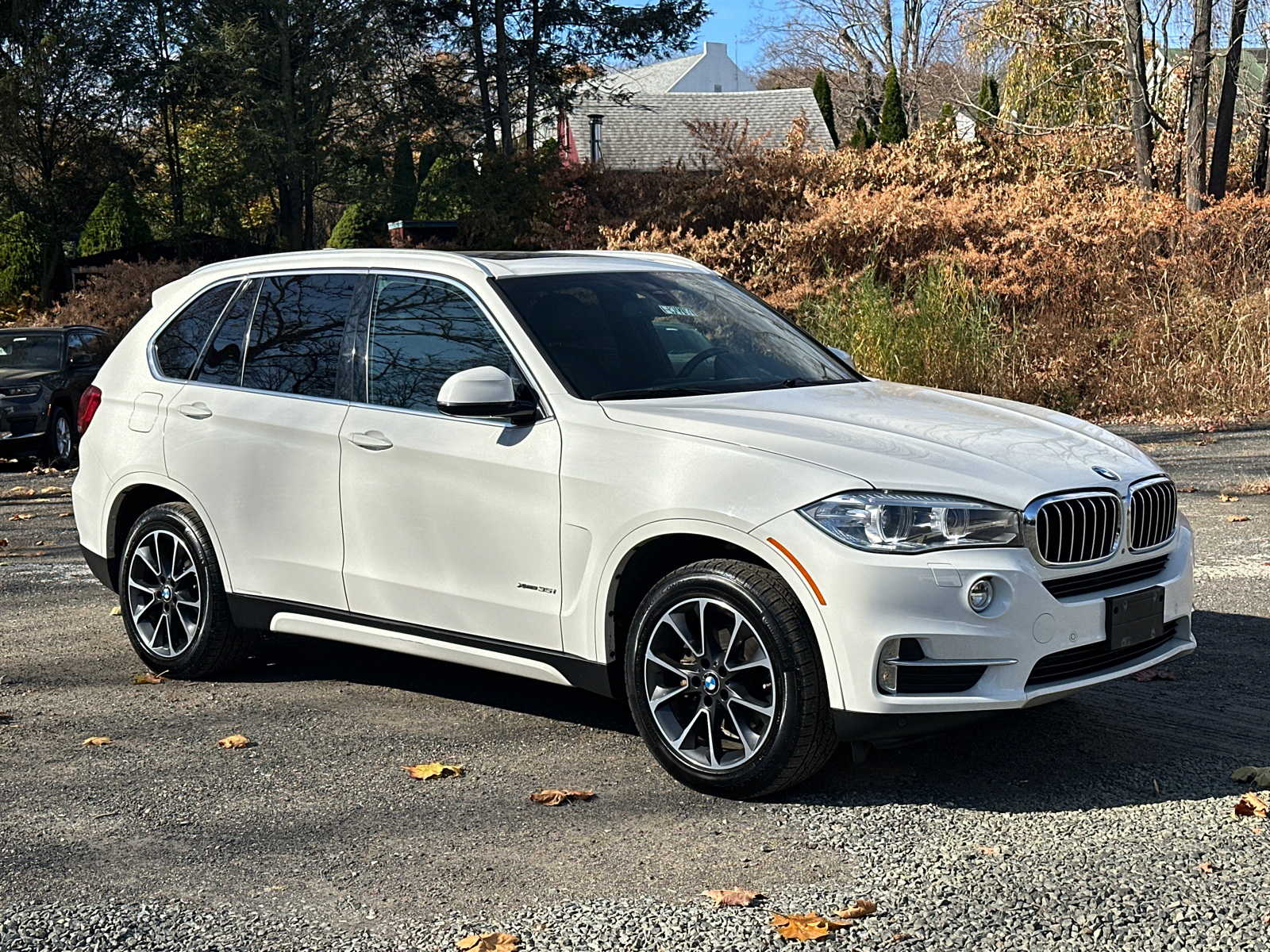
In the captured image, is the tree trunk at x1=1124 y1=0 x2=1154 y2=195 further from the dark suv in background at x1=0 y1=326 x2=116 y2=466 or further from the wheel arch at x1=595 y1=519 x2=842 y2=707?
the wheel arch at x1=595 y1=519 x2=842 y2=707

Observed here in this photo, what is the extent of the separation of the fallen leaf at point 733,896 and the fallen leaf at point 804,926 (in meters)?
0.12

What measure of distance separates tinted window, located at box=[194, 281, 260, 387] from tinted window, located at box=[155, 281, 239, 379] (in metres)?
0.07

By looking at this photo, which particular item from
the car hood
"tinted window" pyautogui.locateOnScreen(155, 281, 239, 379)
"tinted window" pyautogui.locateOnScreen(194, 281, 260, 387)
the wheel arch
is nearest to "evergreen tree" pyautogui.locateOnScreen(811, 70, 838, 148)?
"tinted window" pyautogui.locateOnScreen(155, 281, 239, 379)

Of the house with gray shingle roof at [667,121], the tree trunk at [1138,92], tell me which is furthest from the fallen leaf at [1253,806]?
the house with gray shingle roof at [667,121]

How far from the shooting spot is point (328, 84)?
34656mm

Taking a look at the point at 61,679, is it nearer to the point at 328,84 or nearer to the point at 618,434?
the point at 618,434

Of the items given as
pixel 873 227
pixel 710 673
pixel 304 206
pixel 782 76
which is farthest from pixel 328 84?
pixel 782 76

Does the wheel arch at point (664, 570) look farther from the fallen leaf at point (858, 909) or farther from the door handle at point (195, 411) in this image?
the door handle at point (195, 411)

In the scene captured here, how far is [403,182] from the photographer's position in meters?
39.6

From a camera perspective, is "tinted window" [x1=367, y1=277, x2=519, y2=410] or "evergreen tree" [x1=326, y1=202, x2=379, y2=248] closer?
"tinted window" [x1=367, y1=277, x2=519, y2=410]

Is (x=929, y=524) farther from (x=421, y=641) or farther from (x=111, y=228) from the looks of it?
(x=111, y=228)

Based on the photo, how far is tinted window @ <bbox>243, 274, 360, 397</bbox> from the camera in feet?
20.0

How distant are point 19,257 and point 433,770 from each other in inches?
1324

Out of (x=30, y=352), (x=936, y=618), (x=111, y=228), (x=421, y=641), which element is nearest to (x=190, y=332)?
(x=421, y=641)
